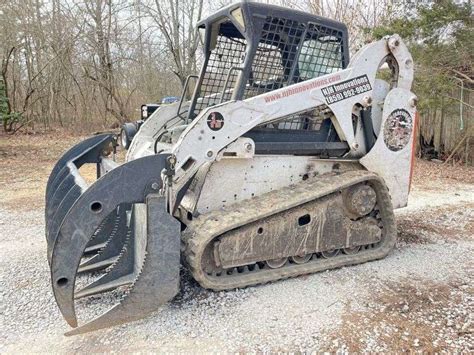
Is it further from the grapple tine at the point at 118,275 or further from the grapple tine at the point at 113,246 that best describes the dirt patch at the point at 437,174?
the grapple tine at the point at 118,275

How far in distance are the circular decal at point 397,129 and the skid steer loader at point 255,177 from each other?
11mm

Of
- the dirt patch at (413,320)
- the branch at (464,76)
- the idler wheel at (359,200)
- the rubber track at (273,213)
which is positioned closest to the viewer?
the dirt patch at (413,320)

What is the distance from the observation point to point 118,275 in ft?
11.1

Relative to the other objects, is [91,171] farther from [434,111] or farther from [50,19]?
[50,19]

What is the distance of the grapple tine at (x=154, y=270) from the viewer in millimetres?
2791

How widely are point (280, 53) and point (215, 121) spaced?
109 cm

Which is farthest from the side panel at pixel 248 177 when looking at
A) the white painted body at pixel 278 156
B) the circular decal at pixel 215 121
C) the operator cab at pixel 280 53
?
the circular decal at pixel 215 121

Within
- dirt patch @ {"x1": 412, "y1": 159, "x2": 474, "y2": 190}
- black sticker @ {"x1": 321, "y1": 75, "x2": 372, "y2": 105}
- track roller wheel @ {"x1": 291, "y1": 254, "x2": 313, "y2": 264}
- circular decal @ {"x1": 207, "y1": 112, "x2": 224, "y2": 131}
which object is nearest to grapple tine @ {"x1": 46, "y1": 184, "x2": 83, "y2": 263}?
circular decal @ {"x1": 207, "y1": 112, "x2": 224, "y2": 131}

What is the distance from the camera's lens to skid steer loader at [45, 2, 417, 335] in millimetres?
2861

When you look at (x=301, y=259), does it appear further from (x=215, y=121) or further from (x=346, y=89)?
(x=346, y=89)

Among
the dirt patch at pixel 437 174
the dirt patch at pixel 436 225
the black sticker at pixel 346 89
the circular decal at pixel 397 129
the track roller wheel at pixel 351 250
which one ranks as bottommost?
the dirt patch at pixel 437 174

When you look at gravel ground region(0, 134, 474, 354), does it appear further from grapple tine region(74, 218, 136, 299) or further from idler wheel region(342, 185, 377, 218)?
idler wheel region(342, 185, 377, 218)

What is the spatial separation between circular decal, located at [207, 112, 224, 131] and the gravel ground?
4.46 feet

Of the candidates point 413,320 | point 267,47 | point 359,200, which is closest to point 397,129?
point 359,200
